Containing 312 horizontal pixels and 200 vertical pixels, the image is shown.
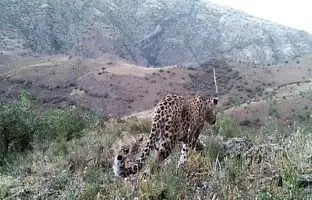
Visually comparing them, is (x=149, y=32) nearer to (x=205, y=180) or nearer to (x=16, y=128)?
→ (x=16, y=128)

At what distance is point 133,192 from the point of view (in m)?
6.76

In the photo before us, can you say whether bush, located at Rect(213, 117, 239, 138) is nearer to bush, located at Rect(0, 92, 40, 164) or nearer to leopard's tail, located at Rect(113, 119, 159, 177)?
leopard's tail, located at Rect(113, 119, 159, 177)

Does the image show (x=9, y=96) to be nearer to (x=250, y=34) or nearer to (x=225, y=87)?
(x=225, y=87)

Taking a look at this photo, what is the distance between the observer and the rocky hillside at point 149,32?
93938 millimetres

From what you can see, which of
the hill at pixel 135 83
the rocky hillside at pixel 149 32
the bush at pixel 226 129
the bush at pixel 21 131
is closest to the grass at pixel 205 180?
the bush at pixel 226 129

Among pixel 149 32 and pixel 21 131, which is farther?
pixel 149 32

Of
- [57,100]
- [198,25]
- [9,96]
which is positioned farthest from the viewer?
[198,25]

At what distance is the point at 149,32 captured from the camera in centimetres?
11856

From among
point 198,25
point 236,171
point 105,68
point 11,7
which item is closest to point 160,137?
point 236,171

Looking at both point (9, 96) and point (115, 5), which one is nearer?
point (9, 96)

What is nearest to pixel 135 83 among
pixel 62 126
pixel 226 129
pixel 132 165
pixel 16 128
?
pixel 62 126

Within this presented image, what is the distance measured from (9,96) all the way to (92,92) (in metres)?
12.0

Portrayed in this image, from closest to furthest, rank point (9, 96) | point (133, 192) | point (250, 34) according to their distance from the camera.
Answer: point (133, 192) → point (9, 96) → point (250, 34)

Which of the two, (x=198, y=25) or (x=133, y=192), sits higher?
(x=133, y=192)
